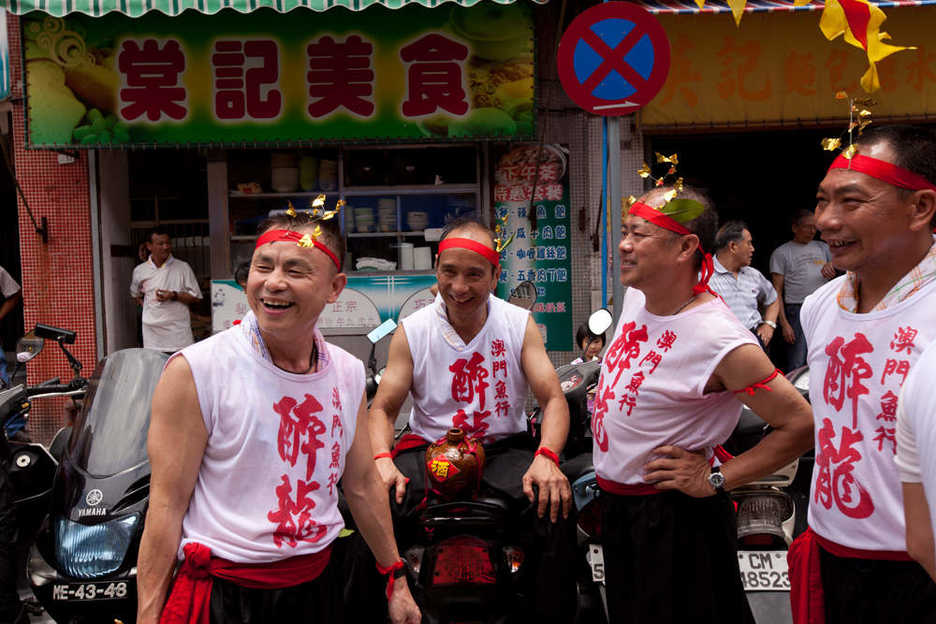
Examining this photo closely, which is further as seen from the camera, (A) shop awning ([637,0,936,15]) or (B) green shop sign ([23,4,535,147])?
(B) green shop sign ([23,4,535,147])

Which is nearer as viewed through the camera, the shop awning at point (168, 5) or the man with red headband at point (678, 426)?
the man with red headband at point (678, 426)

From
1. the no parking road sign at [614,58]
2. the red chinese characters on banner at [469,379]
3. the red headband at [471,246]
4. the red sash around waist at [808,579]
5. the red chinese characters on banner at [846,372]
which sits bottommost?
the red sash around waist at [808,579]

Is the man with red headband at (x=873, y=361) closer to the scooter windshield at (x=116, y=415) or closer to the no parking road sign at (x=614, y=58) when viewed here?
the no parking road sign at (x=614, y=58)

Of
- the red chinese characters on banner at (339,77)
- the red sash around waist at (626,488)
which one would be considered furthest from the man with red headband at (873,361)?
the red chinese characters on banner at (339,77)

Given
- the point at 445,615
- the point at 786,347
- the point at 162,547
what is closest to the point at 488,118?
the point at 786,347

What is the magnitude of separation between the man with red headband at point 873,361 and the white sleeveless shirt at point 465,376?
140cm

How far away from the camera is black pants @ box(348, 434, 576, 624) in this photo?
287cm

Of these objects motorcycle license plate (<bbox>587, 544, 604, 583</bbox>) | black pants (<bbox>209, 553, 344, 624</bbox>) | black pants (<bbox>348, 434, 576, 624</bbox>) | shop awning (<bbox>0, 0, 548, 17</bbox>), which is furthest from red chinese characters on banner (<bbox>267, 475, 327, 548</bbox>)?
shop awning (<bbox>0, 0, 548, 17</bbox>)

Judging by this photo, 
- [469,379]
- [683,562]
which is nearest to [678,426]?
[683,562]

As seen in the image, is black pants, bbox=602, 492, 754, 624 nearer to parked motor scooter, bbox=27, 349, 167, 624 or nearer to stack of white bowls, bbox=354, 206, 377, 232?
parked motor scooter, bbox=27, 349, 167, 624

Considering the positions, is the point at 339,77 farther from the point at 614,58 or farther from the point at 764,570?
the point at 764,570

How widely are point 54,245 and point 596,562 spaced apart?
24.4 feet

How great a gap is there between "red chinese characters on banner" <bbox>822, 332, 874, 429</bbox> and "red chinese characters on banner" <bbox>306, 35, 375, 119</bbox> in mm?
6357

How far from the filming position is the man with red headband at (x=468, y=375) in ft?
10.5
